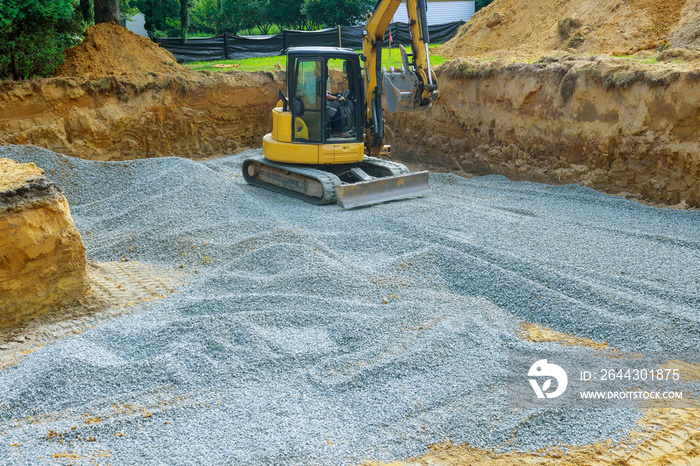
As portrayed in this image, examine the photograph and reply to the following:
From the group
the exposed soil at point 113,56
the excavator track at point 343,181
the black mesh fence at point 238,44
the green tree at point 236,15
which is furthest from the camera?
the green tree at point 236,15

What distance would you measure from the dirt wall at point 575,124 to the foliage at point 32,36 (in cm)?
783

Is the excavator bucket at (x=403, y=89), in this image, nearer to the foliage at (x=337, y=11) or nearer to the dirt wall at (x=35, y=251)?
the dirt wall at (x=35, y=251)

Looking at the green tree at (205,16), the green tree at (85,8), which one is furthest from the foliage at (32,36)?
the green tree at (205,16)

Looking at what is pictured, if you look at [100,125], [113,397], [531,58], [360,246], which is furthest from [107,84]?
[113,397]

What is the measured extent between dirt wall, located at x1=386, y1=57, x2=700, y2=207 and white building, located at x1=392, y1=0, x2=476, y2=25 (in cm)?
2038

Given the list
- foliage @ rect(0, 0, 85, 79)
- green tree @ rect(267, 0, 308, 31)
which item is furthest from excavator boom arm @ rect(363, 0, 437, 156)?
green tree @ rect(267, 0, 308, 31)

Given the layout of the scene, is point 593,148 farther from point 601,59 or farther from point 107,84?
point 107,84

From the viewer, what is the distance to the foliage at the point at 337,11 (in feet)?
81.2

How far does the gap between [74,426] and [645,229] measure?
6.82 meters

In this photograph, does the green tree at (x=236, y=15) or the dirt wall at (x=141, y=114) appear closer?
the dirt wall at (x=141, y=114)

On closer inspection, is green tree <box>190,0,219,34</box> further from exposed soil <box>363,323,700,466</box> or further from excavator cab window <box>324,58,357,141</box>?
exposed soil <box>363,323,700,466</box>

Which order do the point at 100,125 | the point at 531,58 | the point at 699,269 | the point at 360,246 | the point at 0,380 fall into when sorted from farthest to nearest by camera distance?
the point at 100,125, the point at 531,58, the point at 360,246, the point at 699,269, the point at 0,380

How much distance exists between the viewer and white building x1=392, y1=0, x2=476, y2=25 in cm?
3081

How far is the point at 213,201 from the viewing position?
876 centimetres
